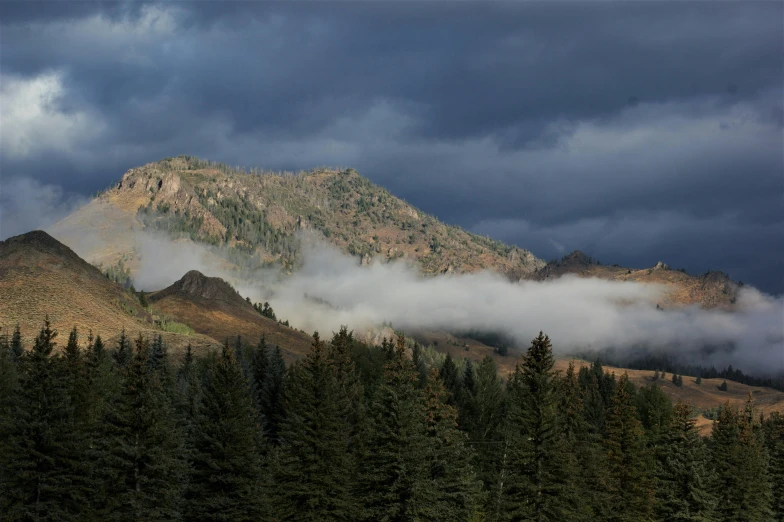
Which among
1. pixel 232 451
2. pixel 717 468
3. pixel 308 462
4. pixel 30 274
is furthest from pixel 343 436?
pixel 30 274

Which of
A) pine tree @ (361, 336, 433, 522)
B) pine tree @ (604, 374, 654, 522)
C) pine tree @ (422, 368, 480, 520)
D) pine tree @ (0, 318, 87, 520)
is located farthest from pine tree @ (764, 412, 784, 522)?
pine tree @ (0, 318, 87, 520)

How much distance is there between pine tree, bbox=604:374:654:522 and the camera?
80562 mm

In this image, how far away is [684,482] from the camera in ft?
268

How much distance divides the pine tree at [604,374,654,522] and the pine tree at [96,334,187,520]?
4673 cm

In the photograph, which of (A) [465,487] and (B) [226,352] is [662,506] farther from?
(B) [226,352]

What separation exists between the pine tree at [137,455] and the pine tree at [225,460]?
412 centimetres

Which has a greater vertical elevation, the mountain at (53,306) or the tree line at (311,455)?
the mountain at (53,306)

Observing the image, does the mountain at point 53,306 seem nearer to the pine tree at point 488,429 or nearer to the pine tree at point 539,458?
the pine tree at point 488,429

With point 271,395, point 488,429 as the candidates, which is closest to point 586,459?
point 488,429

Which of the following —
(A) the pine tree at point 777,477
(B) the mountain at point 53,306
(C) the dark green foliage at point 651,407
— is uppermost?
(B) the mountain at point 53,306

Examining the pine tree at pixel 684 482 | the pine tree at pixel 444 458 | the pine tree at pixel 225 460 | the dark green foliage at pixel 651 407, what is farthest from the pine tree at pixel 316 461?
the dark green foliage at pixel 651 407

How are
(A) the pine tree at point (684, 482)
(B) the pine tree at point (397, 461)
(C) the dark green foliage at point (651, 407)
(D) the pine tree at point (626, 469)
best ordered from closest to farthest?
(B) the pine tree at point (397, 461) < (A) the pine tree at point (684, 482) < (D) the pine tree at point (626, 469) < (C) the dark green foliage at point (651, 407)

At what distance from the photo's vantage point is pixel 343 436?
67812 mm

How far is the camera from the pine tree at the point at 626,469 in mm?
80562
